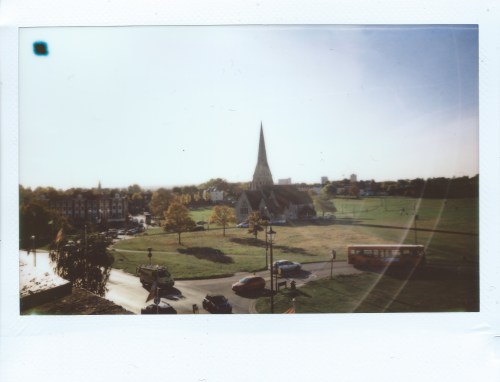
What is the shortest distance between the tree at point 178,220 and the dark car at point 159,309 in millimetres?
431

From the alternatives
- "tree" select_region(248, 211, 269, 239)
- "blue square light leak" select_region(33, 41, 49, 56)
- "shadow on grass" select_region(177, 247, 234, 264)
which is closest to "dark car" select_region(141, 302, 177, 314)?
"shadow on grass" select_region(177, 247, 234, 264)

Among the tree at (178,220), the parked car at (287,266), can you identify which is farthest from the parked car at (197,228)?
the parked car at (287,266)

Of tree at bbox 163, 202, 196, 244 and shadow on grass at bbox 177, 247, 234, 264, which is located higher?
tree at bbox 163, 202, 196, 244

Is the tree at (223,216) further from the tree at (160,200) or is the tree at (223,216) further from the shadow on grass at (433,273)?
the shadow on grass at (433,273)

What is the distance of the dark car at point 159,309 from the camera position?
5.55 ft

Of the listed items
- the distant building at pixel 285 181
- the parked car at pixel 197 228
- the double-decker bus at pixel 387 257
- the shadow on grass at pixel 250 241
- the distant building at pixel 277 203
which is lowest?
the double-decker bus at pixel 387 257

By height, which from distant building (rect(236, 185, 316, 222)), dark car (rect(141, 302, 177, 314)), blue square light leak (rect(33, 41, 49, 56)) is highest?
blue square light leak (rect(33, 41, 49, 56))

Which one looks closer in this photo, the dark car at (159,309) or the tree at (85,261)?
the dark car at (159,309)

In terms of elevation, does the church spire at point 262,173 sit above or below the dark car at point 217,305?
above

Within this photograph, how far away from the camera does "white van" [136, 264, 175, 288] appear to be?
174 cm

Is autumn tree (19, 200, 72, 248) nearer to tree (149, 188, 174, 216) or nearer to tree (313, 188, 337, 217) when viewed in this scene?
tree (149, 188, 174, 216)

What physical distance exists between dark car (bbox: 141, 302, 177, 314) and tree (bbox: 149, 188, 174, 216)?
0.55 metres
